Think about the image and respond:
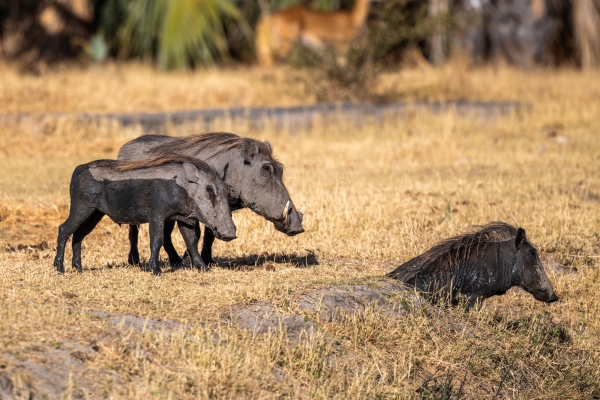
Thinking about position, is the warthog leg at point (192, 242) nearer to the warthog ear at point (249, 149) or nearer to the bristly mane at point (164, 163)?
the bristly mane at point (164, 163)

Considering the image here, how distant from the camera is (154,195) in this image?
22.1 ft

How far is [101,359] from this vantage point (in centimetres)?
530

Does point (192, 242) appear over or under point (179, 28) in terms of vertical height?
under

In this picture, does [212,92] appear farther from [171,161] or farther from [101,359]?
[101,359]

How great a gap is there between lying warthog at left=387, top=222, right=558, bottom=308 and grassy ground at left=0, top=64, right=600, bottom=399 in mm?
221

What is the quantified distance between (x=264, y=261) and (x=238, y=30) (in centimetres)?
1657

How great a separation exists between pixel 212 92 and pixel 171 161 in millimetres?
11289

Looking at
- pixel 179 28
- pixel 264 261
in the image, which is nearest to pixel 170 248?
pixel 264 261

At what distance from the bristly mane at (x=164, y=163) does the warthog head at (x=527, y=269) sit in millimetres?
2317

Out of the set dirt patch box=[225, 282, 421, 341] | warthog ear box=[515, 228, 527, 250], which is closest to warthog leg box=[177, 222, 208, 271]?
dirt patch box=[225, 282, 421, 341]

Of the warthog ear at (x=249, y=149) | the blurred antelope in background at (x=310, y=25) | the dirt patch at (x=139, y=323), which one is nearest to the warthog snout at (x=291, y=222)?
the warthog ear at (x=249, y=149)

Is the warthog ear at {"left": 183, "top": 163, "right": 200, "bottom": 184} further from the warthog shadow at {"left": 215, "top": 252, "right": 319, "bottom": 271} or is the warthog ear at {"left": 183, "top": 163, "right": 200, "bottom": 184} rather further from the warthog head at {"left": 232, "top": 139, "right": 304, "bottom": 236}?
the warthog shadow at {"left": 215, "top": 252, "right": 319, "bottom": 271}

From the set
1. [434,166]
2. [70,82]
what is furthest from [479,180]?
[70,82]

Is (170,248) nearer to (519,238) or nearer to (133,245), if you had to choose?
(133,245)
